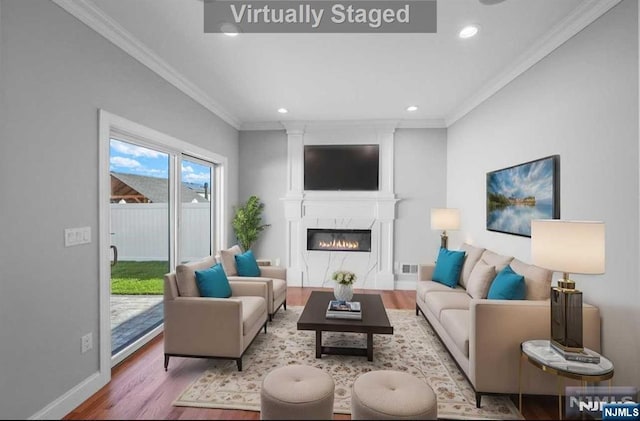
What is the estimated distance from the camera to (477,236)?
396cm

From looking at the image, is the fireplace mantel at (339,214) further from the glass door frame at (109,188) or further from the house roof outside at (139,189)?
the house roof outside at (139,189)

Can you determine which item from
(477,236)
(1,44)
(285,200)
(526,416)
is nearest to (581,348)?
(526,416)

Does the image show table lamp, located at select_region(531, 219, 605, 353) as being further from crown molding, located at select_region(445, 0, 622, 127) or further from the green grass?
the green grass

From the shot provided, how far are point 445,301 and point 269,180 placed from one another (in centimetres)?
345

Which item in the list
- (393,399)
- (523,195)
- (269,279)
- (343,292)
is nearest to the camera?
(393,399)

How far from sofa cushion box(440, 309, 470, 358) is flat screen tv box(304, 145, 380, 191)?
270 cm

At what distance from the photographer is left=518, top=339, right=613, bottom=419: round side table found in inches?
64.7

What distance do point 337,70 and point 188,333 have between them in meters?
2.87

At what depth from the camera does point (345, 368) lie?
2.54 meters

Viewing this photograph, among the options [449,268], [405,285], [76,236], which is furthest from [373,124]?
[76,236]

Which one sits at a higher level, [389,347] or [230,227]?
[230,227]

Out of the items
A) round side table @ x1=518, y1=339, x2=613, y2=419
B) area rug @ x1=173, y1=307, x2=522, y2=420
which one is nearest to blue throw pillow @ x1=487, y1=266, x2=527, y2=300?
round side table @ x1=518, y1=339, x2=613, y2=419

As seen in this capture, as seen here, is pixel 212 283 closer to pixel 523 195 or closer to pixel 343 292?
pixel 343 292

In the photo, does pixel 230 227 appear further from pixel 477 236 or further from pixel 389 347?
pixel 477 236
